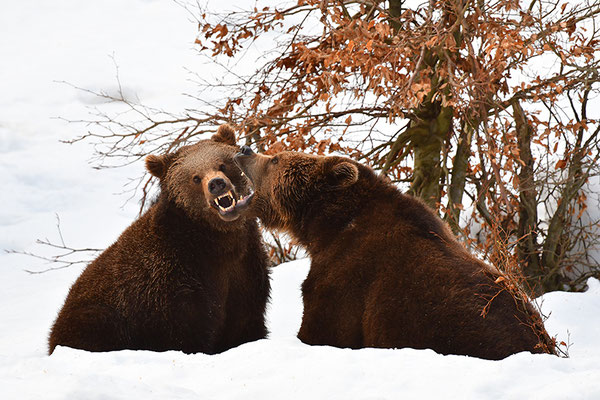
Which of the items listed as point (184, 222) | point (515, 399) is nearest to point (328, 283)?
point (184, 222)

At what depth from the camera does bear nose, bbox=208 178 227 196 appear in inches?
203

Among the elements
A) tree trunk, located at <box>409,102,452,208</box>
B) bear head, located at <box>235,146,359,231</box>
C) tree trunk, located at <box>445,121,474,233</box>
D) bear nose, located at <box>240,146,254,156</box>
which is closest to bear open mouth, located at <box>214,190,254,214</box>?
bear head, located at <box>235,146,359,231</box>

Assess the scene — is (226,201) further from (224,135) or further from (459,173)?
→ (459,173)

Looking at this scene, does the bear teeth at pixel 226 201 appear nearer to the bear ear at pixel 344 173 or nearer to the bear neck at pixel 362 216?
the bear neck at pixel 362 216

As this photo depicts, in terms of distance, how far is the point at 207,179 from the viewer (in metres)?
5.23

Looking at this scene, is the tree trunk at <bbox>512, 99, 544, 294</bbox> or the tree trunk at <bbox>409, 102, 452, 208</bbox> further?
the tree trunk at <bbox>512, 99, 544, 294</bbox>

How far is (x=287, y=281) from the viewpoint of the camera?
8688 millimetres

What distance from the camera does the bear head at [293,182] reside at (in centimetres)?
526

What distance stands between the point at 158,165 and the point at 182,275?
95 cm

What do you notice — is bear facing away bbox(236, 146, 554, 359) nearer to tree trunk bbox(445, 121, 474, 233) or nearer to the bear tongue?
the bear tongue

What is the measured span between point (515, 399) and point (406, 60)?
5.16 meters

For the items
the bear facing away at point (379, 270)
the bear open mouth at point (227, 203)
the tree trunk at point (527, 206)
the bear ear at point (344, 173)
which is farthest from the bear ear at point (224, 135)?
the tree trunk at point (527, 206)

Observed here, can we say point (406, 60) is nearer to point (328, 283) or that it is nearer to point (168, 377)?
point (328, 283)

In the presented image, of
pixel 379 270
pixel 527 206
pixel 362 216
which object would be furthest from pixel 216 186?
pixel 527 206
